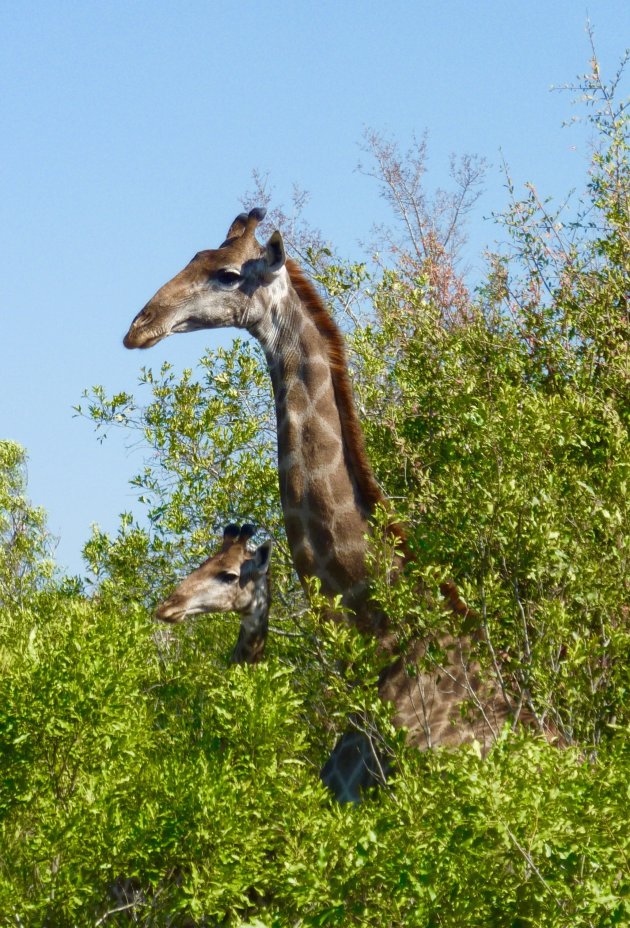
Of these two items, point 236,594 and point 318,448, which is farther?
point 236,594

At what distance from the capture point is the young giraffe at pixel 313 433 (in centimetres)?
743

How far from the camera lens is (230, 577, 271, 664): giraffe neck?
9.48 metres

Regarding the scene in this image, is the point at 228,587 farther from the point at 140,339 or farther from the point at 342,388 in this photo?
the point at 140,339

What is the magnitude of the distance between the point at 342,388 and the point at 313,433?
42 cm

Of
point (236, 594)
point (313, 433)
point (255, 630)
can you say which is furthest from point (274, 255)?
point (255, 630)

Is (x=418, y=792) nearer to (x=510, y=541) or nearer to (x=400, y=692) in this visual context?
(x=510, y=541)

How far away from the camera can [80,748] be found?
6047mm

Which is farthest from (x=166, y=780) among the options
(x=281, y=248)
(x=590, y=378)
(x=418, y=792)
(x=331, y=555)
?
(x=590, y=378)

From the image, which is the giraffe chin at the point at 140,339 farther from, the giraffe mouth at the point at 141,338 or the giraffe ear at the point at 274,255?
the giraffe ear at the point at 274,255

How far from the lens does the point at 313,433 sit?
26.5ft

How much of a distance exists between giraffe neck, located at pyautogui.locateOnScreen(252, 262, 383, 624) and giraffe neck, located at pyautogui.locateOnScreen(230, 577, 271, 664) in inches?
64.4

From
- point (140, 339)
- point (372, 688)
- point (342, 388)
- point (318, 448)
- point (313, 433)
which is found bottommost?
point (372, 688)

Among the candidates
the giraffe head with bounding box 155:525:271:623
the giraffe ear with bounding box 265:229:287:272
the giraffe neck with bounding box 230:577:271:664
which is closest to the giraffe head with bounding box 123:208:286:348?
the giraffe ear with bounding box 265:229:287:272

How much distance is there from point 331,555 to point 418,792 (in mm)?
3178
